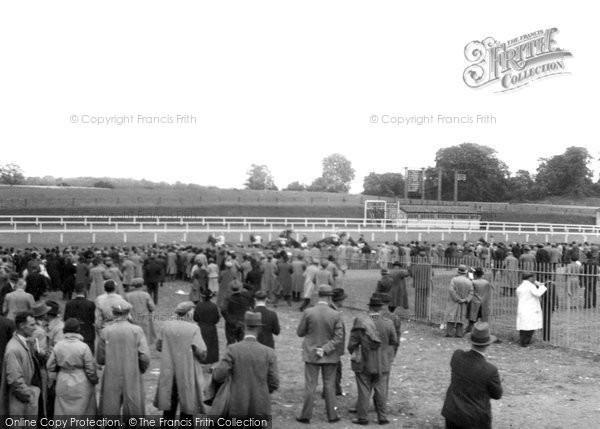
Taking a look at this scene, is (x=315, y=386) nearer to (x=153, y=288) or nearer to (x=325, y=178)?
(x=153, y=288)

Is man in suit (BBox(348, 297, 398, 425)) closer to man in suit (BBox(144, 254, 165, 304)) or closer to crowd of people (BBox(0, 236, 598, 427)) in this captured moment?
crowd of people (BBox(0, 236, 598, 427))

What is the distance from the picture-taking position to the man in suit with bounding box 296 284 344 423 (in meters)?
8.63

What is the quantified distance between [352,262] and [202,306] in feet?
40.7

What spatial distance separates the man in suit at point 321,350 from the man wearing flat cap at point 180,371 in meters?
1.58

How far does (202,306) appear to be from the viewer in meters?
10.4

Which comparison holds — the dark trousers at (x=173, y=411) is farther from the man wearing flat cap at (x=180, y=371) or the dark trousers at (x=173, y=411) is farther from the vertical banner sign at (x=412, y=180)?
the vertical banner sign at (x=412, y=180)

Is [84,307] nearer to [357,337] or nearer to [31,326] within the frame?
[31,326]

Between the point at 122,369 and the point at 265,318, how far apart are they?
253 centimetres

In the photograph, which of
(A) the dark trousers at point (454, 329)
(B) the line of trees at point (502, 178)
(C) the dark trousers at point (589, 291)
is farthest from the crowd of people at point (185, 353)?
(B) the line of trees at point (502, 178)

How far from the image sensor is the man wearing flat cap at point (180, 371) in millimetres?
7461

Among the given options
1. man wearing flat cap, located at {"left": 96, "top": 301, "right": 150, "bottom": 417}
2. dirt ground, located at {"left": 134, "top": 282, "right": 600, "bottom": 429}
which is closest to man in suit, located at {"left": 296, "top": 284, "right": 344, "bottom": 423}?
dirt ground, located at {"left": 134, "top": 282, "right": 600, "bottom": 429}

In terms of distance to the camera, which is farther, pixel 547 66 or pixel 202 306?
pixel 547 66

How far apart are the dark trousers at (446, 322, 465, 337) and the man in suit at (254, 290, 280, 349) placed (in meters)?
6.60

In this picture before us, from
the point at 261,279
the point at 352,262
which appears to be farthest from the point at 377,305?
the point at 352,262
